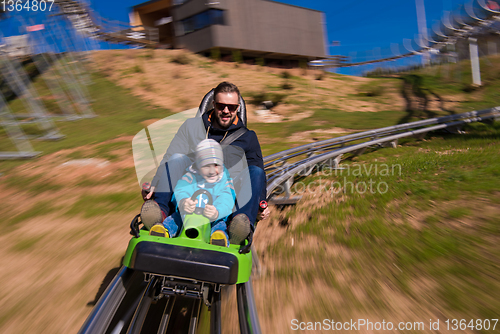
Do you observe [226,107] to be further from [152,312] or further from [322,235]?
[322,235]

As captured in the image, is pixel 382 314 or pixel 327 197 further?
pixel 327 197

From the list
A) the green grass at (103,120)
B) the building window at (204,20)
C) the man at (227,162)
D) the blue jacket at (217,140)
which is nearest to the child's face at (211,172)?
the man at (227,162)

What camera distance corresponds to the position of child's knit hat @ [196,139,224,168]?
2680mm

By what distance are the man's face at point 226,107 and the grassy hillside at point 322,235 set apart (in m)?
1.66

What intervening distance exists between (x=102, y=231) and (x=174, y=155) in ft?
7.68

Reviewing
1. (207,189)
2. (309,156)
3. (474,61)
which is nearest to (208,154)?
(207,189)

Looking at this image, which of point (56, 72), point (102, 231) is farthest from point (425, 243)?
point (56, 72)

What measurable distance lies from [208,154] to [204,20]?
23.7 metres

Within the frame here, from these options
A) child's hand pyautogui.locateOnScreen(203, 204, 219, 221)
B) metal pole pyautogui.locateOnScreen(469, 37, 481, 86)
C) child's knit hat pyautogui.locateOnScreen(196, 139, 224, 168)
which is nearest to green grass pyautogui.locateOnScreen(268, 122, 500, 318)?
child's hand pyautogui.locateOnScreen(203, 204, 219, 221)

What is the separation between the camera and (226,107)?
3.17 meters

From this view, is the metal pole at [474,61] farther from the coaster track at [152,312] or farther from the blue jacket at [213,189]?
the coaster track at [152,312]

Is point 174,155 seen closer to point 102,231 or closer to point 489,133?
point 102,231

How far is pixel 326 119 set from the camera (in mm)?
12906

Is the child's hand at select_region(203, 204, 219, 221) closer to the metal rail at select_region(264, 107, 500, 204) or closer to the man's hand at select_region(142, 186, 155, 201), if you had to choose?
the man's hand at select_region(142, 186, 155, 201)
